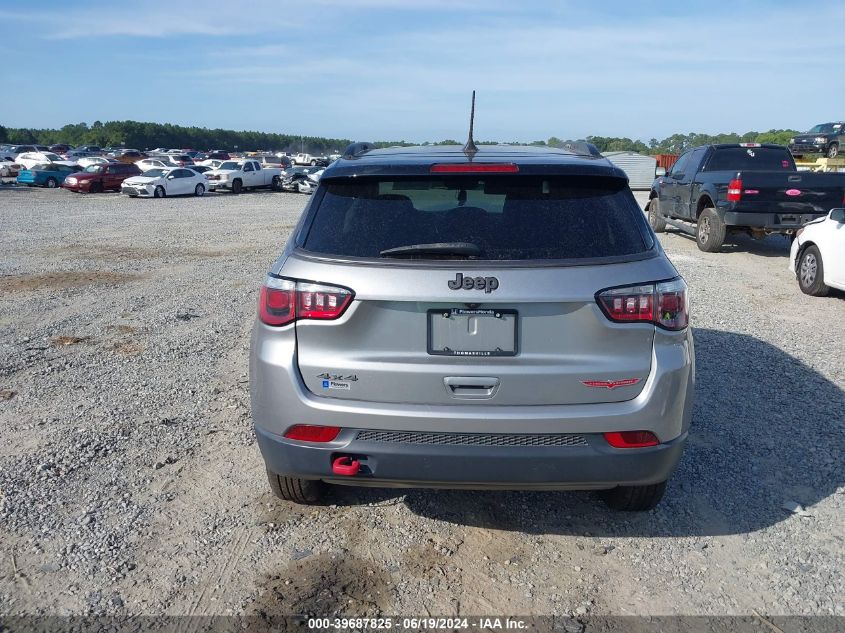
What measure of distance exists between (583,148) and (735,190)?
30.8ft

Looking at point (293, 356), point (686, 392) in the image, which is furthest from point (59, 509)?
point (686, 392)

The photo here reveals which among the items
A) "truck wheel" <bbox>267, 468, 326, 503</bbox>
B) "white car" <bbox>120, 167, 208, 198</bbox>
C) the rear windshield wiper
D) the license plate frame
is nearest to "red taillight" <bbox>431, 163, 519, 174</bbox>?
the rear windshield wiper

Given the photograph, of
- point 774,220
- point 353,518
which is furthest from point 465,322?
point 774,220

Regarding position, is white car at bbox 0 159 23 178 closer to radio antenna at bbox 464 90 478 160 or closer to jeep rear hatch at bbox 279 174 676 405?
radio antenna at bbox 464 90 478 160

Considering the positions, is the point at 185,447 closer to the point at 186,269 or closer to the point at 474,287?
the point at 474,287

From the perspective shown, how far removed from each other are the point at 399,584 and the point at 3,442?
296 centimetres

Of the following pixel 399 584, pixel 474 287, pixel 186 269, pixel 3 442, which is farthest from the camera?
pixel 186 269

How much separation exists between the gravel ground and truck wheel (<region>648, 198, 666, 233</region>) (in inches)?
396

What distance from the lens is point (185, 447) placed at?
4.50 m

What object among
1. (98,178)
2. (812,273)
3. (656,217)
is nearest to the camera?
(812,273)

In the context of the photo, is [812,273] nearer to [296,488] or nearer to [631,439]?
[631,439]

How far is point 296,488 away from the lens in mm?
3652

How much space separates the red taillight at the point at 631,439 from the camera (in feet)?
10.0

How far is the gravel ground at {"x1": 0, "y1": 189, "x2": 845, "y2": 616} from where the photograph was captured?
9.96 feet
